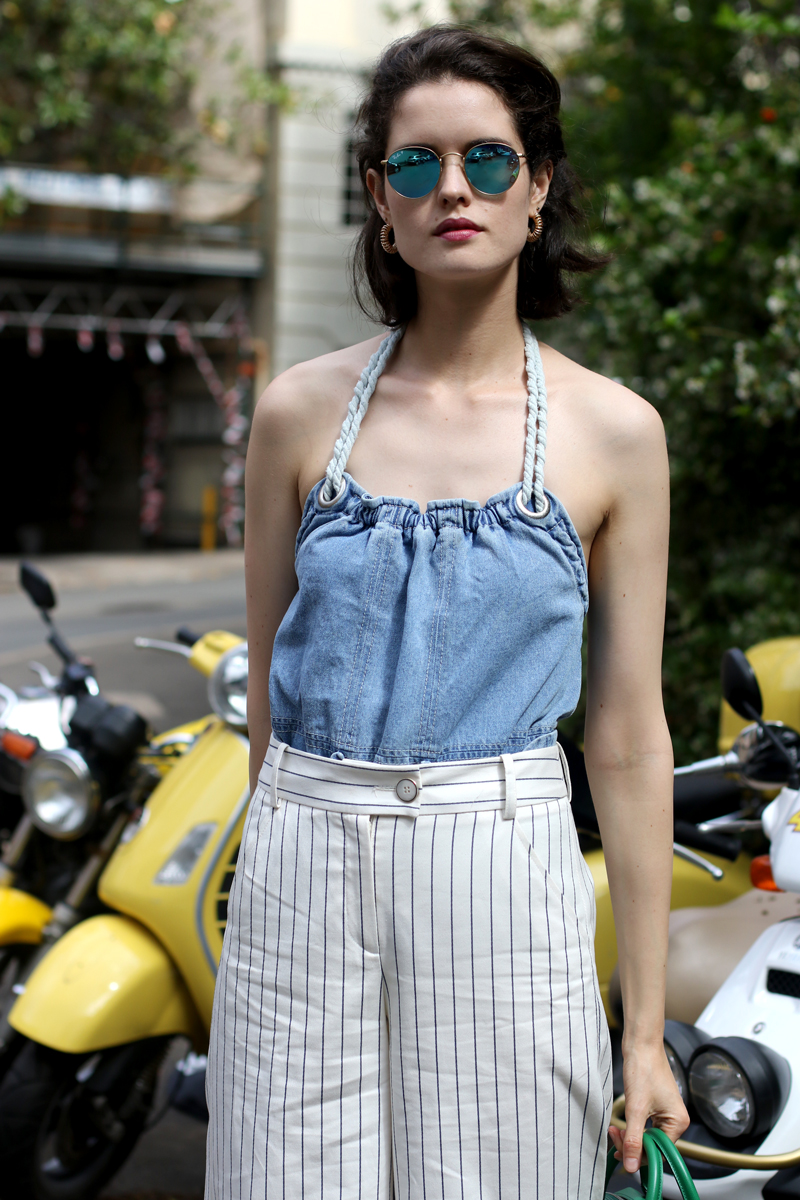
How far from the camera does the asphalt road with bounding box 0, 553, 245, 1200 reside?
10.2 ft

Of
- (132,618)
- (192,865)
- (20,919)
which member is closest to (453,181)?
(192,865)

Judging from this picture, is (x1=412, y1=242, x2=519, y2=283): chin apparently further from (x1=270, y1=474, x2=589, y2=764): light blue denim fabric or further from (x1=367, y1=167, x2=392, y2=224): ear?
(x1=270, y1=474, x2=589, y2=764): light blue denim fabric

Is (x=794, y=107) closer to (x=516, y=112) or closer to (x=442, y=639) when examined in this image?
(x=516, y=112)

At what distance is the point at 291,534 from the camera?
152 cm

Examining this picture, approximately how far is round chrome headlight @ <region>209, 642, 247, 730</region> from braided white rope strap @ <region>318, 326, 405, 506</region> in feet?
4.26

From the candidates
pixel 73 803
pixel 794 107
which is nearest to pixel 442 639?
pixel 73 803

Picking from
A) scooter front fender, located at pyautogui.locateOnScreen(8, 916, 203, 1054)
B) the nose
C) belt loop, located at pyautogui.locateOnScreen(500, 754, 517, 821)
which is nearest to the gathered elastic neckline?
belt loop, located at pyautogui.locateOnScreen(500, 754, 517, 821)

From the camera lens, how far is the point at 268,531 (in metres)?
1.52

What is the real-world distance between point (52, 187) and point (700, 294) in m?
13.8

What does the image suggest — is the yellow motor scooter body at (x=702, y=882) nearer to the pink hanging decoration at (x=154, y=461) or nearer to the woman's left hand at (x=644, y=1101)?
the woman's left hand at (x=644, y=1101)

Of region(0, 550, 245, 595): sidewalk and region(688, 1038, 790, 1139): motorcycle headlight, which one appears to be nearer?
region(688, 1038, 790, 1139): motorcycle headlight

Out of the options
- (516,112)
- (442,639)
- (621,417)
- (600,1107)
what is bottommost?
(600,1107)

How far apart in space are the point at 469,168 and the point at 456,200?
5cm

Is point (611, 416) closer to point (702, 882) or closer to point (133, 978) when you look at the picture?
point (702, 882)
